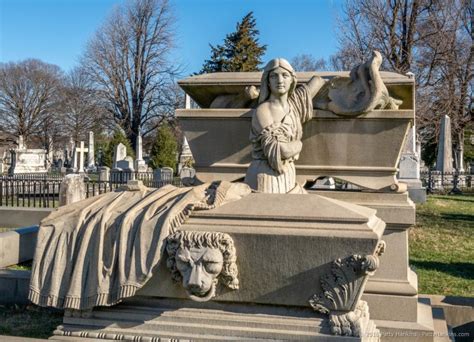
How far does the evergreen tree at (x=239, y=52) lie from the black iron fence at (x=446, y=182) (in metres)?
15.8

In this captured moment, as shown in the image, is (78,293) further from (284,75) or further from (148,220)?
(284,75)

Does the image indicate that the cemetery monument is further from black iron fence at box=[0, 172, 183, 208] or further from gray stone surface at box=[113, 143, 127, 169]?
gray stone surface at box=[113, 143, 127, 169]

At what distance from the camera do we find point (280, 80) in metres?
4.30

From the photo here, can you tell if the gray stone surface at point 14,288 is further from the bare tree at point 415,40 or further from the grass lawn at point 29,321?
the bare tree at point 415,40

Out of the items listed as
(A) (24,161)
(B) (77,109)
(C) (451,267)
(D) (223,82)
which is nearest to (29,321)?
(D) (223,82)

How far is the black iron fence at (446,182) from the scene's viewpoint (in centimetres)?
2286

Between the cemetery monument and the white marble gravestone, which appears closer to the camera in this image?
the cemetery monument

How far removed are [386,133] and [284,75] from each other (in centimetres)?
103

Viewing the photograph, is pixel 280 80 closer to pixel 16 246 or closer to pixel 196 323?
pixel 196 323

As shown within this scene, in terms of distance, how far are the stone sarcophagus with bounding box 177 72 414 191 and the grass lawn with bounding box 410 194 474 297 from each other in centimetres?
242

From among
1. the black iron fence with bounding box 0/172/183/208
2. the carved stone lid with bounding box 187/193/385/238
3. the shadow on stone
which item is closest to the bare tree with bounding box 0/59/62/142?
the black iron fence with bounding box 0/172/183/208

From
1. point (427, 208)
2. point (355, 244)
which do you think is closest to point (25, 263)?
point (355, 244)

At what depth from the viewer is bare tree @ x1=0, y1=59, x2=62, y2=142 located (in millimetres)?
51688

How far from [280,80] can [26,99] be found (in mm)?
52606
